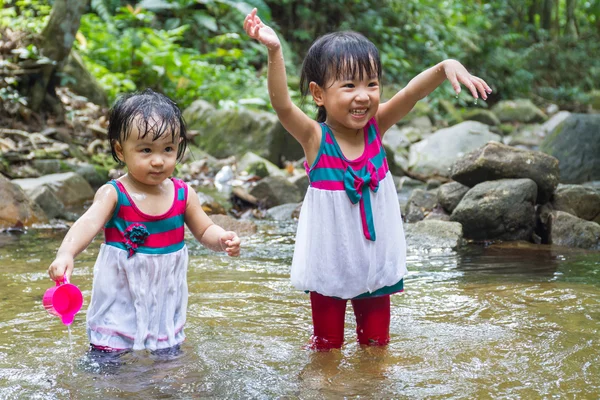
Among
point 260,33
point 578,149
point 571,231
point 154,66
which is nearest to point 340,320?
point 260,33

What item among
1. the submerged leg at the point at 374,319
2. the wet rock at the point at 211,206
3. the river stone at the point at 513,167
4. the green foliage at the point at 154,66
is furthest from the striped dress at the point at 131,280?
the green foliage at the point at 154,66

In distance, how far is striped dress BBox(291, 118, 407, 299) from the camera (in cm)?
303

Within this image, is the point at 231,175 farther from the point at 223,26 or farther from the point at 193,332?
the point at 193,332

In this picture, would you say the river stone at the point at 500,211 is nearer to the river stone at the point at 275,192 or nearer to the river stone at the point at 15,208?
the river stone at the point at 275,192

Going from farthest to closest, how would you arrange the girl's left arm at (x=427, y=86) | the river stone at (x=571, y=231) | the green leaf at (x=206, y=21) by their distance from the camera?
the green leaf at (x=206, y=21)
the river stone at (x=571, y=231)
the girl's left arm at (x=427, y=86)

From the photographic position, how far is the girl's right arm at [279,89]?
9.13ft

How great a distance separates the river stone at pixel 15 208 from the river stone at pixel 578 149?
6.22m

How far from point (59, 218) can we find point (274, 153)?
486 cm

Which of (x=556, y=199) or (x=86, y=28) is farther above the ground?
(x=86, y=28)

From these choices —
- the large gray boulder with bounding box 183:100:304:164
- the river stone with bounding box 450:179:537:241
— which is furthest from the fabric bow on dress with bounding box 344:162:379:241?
the large gray boulder with bounding box 183:100:304:164

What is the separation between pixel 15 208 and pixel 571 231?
4.83m

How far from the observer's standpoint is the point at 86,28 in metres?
13.3

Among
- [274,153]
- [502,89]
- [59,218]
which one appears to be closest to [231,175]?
[274,153]

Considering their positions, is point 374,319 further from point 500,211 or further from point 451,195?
point 451,195
